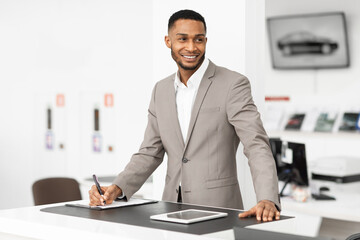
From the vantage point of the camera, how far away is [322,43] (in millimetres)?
7246

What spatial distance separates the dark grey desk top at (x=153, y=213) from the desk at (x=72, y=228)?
2.1 inches

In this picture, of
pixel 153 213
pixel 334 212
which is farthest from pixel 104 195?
pixel 334 212

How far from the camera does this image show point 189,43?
2.88 meters

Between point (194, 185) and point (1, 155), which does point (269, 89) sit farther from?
point (194, 185)

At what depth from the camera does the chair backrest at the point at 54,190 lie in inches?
170

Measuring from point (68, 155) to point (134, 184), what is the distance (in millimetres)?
4698

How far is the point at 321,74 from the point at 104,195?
17.0ft

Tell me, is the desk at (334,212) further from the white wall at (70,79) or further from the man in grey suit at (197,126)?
the white wall at (70,79)

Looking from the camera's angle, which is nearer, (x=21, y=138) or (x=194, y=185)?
(x=194, y=185)

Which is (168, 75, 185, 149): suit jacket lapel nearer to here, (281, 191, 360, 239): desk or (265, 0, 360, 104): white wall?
(281, 191, 360, 239): desk

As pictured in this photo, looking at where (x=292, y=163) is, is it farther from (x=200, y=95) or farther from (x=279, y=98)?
(x=279, y=98)

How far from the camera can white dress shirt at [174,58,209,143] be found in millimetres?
3029

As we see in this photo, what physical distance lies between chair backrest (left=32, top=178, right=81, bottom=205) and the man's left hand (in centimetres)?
231

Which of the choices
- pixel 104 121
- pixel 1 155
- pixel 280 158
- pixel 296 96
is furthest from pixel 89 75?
pixel 280 158
